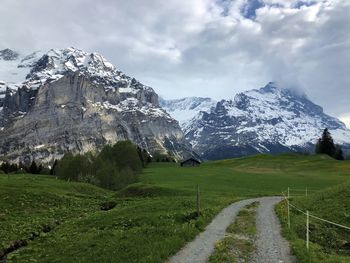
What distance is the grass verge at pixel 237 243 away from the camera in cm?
2458

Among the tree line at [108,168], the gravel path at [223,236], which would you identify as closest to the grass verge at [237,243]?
the gravel path at [223,236]

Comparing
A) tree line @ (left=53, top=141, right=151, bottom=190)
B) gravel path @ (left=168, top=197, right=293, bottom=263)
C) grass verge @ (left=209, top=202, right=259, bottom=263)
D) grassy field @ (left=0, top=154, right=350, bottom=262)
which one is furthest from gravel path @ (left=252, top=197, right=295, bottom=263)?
tree line @ (left=53, top=141, right=151, bottom=190)

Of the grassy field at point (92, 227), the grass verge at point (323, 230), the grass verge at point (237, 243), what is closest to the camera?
the grass verge at point (237, 243)

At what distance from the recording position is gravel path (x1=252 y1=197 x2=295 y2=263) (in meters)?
24.7

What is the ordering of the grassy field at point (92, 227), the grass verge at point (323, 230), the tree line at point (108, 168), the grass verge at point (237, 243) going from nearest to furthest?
the grass verge at point (237, 243)
the grass verge at point (323, 230)
the grassy field at point (92, 227)
the tree line at point (108, 168)

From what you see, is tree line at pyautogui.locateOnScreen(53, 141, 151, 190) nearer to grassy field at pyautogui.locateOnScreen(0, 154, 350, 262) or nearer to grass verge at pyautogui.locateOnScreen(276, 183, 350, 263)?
grassy field at pyautogui.locateOnScreen(0, 154, 350, 262)

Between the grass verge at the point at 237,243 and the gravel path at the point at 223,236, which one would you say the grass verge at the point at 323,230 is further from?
the grass verge at the point at 237,243

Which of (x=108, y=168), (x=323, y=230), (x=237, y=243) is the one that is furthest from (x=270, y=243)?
(x=108, y=168)

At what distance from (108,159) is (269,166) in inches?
2258

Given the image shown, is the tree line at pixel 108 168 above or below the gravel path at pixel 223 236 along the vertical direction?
above

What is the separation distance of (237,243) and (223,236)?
2723 millimetres

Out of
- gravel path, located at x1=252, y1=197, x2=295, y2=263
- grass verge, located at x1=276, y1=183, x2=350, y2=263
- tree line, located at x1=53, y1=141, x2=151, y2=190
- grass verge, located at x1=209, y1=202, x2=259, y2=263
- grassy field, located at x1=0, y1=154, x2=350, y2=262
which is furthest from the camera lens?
tree line, located at x1=53, y1=141, x2=151, y2=190

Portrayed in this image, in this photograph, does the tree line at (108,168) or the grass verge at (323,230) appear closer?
the grass verge at (323,230)

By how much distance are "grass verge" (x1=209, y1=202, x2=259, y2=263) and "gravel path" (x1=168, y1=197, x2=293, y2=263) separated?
1.30ft
